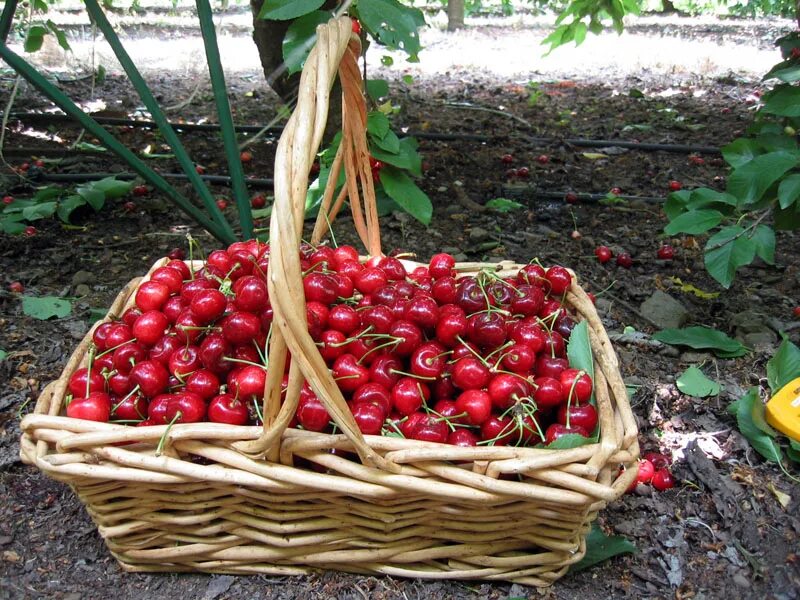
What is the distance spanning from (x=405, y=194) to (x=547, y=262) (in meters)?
0.66

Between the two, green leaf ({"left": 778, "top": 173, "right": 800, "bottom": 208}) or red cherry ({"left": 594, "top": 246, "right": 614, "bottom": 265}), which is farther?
red cherry ({"left": 594, "top": 246, "right": 614, "bottom": 265})

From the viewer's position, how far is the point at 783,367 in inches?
70.1

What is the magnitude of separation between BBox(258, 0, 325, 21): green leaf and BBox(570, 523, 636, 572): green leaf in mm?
1369

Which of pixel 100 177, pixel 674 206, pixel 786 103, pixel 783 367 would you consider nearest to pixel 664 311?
pixel 674 206

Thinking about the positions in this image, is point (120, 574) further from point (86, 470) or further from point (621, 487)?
point (621, 487)

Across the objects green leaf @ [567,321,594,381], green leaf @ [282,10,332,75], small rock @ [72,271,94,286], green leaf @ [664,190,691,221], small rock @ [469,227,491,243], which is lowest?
small rock @ [469,227,491,243]

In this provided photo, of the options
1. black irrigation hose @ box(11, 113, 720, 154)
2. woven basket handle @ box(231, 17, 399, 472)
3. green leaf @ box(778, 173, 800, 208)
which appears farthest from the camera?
black irrigation hose @ box(11, 113, 720, 154)

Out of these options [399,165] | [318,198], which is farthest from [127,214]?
[399,165]

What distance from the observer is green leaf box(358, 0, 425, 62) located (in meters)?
1.71

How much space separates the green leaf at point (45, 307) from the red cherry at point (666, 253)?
2.14m

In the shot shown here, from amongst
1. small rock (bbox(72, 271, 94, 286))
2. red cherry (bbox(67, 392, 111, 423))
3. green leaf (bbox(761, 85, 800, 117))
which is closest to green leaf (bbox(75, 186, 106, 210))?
small rock (bbox(72, 271, 94, 286))

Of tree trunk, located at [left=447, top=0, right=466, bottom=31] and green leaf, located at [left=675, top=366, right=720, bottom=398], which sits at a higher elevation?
tree trunk, located at [left=447, top=0, right=466, bottom=31]

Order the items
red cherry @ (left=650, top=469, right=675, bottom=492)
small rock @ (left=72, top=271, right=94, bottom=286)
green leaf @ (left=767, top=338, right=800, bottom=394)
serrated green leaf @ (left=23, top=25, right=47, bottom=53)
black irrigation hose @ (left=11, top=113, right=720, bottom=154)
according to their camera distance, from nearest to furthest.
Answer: red cherry @ (left=650, top=469, right=675, bottom=492), green leaf @ (left=767, top=338, right=800, bottom=394), small rock @ (left=72, top=271, right=94, bottom=286), serrated green leaf @ (left=23, top=25, right=47, bottom=53), black irrigation hose @ (left=11, top=113, right=720, bottom=154)

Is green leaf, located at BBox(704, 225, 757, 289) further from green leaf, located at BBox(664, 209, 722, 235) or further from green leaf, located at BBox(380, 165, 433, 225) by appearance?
green leaf, located at BBox(380, 165, 433, 225)
